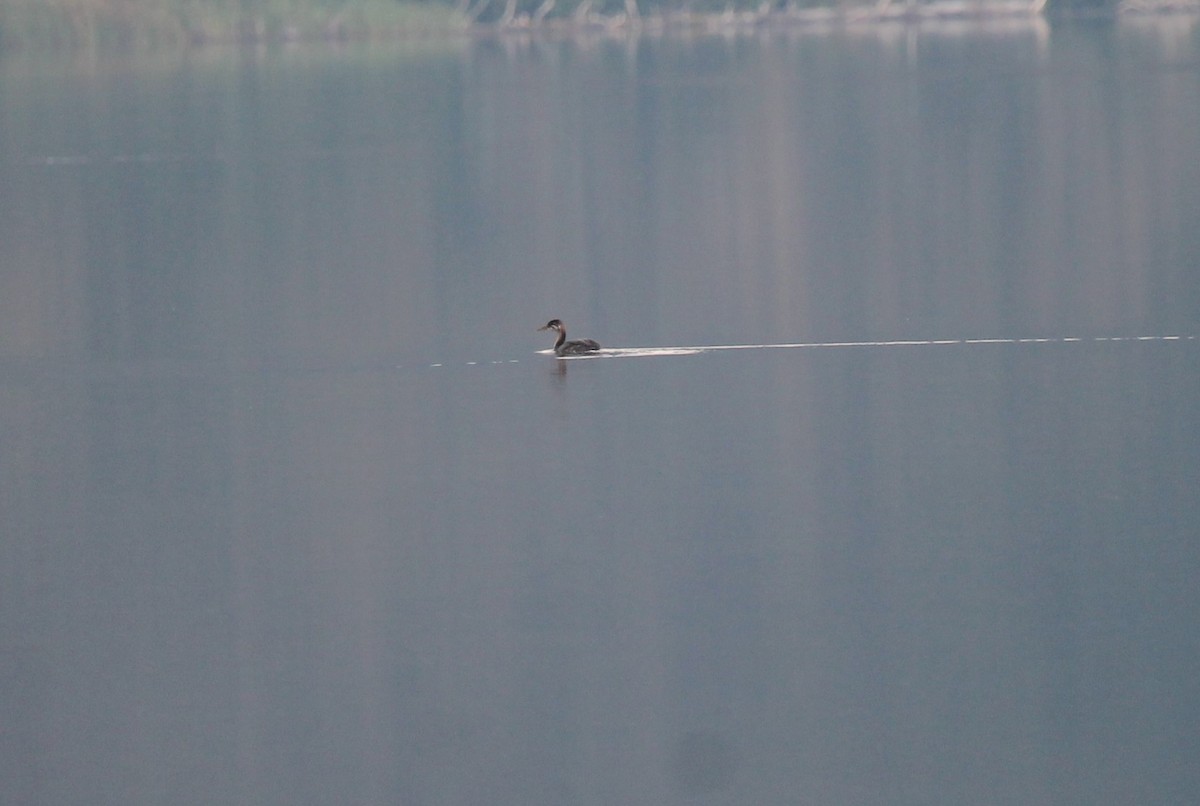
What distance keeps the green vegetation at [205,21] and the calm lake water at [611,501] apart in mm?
49590

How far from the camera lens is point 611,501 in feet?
30.2

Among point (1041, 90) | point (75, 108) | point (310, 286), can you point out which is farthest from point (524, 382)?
point (75, 108)

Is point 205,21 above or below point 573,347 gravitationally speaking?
above

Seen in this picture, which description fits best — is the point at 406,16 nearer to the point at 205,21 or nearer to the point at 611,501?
the point at 205,21

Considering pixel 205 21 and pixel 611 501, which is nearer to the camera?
pixel 611 501

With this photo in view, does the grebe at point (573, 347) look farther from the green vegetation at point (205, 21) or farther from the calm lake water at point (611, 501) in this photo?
the green vegetation at point (205, 21)

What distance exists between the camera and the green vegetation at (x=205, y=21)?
227 ft

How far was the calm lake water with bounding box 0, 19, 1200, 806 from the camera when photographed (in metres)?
6.61

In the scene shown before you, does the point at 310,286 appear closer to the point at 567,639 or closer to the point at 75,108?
the point at 567,639

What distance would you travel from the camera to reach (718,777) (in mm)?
6320

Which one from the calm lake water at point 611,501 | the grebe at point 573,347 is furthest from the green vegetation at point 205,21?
the grebe at point 573,347

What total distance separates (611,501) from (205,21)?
6658cm

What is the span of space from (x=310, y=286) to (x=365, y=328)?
2.34m

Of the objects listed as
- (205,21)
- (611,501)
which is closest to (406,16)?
(205,21)
